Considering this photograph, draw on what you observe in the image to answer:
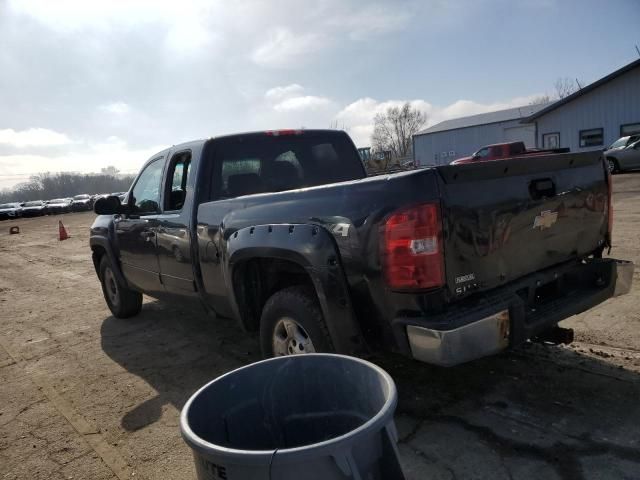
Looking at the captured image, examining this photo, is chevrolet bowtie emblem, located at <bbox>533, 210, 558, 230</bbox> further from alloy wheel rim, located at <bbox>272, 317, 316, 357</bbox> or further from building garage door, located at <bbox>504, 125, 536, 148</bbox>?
building garage door, located at <bbox>504, 125, 536, 148</bbox>

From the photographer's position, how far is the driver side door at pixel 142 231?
4711mm

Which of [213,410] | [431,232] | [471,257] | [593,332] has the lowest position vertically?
[593,332]

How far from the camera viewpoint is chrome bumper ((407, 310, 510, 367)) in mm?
2352

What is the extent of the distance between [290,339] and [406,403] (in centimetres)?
88

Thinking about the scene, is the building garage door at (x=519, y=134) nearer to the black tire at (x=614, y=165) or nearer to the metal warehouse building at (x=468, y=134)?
the metal warehouse building at (x=468, y=134)

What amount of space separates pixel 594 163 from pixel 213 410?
2997mm

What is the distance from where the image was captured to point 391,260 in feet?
8.14

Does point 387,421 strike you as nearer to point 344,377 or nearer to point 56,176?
point 344,377

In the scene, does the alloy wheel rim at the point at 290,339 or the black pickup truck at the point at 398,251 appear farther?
the alloy wheel rim at the point at 290,339

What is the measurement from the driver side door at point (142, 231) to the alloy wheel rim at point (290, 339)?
187 cm

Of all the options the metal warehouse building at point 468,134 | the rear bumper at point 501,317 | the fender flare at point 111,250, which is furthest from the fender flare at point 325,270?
the metal warehouse building at point 468,134

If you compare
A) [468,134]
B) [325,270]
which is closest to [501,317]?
[325,270]

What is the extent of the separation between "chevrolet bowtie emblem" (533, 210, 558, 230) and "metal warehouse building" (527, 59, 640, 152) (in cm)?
2571

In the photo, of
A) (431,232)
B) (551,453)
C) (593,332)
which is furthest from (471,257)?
(593,332)
